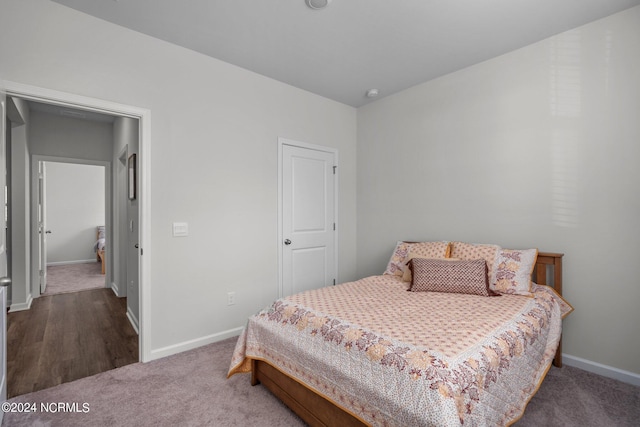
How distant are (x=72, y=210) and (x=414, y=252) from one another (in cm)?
830

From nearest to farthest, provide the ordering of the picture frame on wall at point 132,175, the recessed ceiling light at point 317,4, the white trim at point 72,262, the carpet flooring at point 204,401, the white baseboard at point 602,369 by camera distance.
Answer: the carpet flooring at point 204,401 < the recessed ceiling light at point 317,4 < the white baseboard at point 602,369 < the picture frame on wall at point 132,175 < the white trim at point 72,262

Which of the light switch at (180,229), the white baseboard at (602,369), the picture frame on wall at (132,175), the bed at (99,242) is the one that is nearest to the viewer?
the white baseboard at (602,369)

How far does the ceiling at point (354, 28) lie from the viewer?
7.11 feet

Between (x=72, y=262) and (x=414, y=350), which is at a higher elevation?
(x=414, y=350)

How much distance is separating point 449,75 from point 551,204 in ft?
5.21

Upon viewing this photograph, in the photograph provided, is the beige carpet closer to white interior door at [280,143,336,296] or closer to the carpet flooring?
the carpet flooring

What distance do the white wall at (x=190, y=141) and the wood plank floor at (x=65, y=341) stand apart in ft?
1.84

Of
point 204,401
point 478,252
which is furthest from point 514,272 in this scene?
point 204,401

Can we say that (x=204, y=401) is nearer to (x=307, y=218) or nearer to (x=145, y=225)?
→ (x=145, y=225)

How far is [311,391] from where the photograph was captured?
66.6 inches

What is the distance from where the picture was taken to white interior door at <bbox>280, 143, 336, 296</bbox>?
351cm

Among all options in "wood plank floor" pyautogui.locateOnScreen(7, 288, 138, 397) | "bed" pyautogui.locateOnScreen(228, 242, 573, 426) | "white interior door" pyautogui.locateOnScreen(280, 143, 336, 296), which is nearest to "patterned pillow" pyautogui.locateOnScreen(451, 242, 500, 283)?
"bed" pyautogui.locateOnScreen(228, 242, 573, 426)

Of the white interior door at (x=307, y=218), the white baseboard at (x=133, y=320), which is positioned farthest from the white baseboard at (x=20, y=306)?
the white interior door at (x=307, y=218)

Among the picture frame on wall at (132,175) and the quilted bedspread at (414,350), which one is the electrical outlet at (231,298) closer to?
the quilted bedspread at (414,350)
